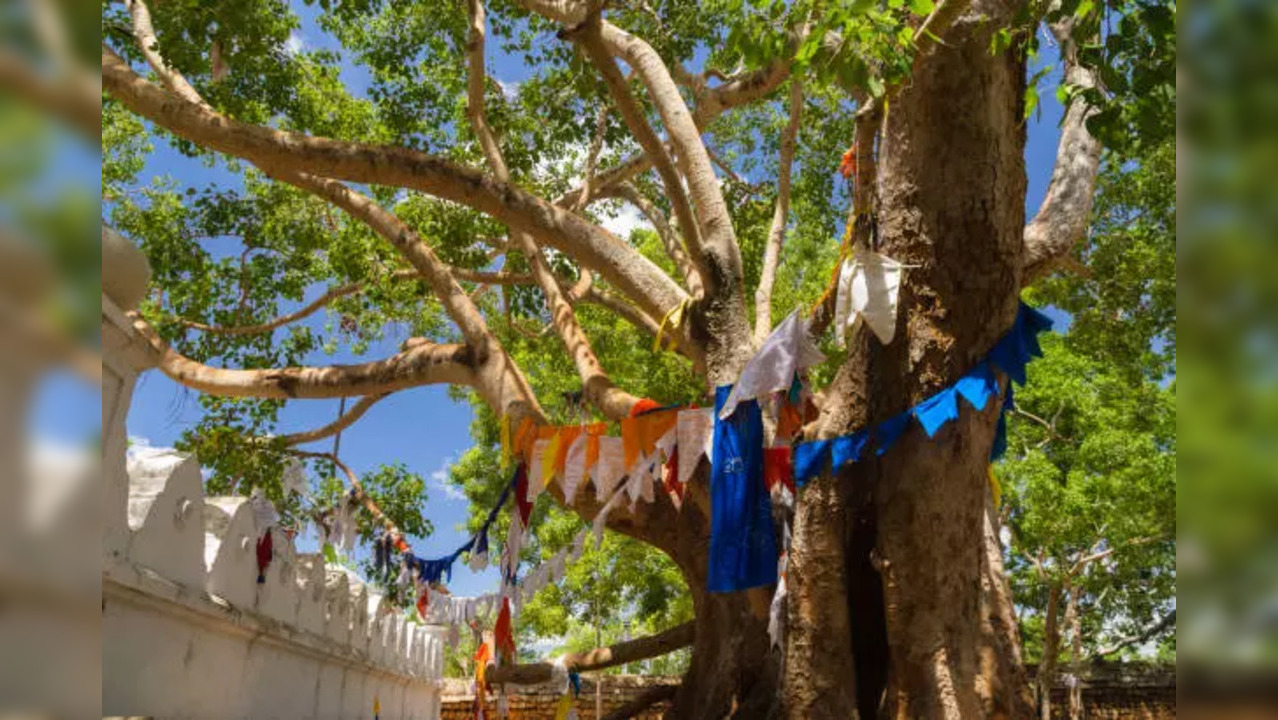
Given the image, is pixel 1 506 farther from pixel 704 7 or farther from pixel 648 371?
pixel 648 371

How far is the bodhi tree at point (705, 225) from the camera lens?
4.01m

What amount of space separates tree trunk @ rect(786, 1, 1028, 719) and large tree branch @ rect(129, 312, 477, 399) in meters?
3.00

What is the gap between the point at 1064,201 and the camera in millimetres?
4992

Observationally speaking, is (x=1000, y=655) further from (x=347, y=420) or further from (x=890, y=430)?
(x=347, y=420)

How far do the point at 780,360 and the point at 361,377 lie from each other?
338 centimetres

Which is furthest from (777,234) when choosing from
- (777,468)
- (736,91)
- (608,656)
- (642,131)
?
(608,656)

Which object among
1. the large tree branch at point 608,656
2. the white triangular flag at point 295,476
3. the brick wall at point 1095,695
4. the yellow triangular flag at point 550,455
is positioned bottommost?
the brick wall at point 1095,695

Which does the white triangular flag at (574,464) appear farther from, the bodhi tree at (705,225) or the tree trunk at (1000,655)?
the tree trunk at (1000,655)

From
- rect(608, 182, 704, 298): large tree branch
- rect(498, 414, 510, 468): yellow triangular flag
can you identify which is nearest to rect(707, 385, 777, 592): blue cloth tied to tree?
rect(498, 414, 510, 468): yellow triangular flag

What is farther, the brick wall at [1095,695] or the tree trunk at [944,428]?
the brick wall at [1095,695]

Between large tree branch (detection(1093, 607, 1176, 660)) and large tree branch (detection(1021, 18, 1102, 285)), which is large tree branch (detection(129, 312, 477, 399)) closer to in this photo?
large tree branch (detection(1021, 18, 1102, 285))

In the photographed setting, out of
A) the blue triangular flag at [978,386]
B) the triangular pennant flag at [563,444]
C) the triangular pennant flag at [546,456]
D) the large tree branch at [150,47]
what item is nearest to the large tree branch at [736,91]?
the triangular pennant flag at [563,444]

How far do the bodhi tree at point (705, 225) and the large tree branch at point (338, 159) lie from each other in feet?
0.05

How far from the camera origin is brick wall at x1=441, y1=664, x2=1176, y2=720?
12906 mm
